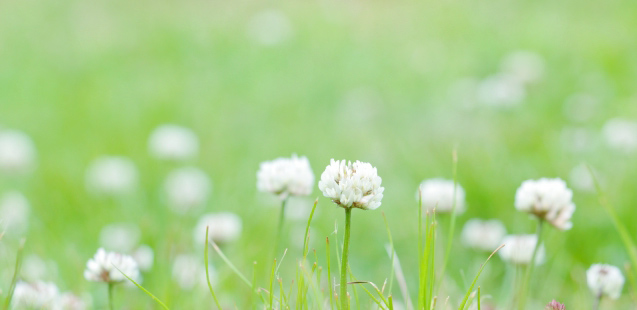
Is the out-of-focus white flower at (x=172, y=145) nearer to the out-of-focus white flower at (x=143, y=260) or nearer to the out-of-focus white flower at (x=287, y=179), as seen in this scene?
the out-of-focus white flower at (x=143, y=260)

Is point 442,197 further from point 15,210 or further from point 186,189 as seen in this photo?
point 15,210

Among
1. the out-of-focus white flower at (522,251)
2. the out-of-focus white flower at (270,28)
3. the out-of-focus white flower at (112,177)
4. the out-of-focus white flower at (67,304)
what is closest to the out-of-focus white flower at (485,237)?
the out-of-focus white flower at (522,251)

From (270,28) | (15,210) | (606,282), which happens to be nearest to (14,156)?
(15,210)

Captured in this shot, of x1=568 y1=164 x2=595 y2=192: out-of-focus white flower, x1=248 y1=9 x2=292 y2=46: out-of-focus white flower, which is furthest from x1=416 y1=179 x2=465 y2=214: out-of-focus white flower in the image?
x1=248 y1=9 x2=292 y2=46: out-of-focus white flower

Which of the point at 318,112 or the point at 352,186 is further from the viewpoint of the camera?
the point at 318,112

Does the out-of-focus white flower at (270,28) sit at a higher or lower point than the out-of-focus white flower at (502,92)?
higher

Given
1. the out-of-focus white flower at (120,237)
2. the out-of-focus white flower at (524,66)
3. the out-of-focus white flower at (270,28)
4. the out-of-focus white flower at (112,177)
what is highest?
the out-of-focus white flower at (270,28)

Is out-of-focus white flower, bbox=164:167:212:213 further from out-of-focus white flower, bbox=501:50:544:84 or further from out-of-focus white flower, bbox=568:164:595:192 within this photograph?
out-of-focus white flower, bbox=501:50:544:84
